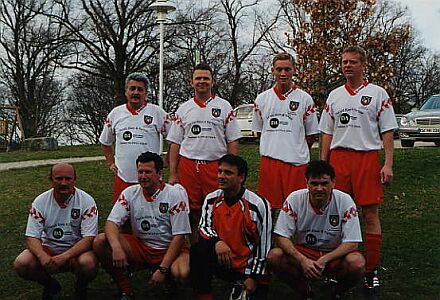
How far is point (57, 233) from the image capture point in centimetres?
486

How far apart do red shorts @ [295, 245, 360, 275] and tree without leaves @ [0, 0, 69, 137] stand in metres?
18.9

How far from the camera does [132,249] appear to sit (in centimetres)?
481

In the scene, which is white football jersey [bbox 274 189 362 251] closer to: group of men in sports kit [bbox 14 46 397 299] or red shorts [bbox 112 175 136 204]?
group of men in sports kit [bbox 14 46 397 299]

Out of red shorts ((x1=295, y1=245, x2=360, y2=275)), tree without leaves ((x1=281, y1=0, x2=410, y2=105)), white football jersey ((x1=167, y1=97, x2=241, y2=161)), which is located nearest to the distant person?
white football jersey ((x1=167, y1=97, x2=241, y2=161))

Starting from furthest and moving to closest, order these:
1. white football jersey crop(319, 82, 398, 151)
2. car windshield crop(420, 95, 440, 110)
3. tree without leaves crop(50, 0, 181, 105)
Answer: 1. tree without leaves crop(50, 0, 181, 105)
2. car windshield crop(420, 95, 440, 110)
3. white football jersey crop(319, 82, 398, 151)

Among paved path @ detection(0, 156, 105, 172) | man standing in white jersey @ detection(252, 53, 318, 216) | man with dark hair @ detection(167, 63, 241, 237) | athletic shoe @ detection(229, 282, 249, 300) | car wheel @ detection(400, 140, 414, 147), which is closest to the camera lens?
athletic shoe @ detection(229, 282, 249, 300)

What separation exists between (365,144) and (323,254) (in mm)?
1014

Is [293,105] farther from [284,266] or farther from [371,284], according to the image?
[371,284]

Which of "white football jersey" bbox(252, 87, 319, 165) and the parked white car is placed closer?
"white football jersey" bbox(252, 87, 319, 165)

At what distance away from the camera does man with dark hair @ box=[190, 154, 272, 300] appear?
14.6ft

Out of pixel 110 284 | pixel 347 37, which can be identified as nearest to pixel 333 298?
pixel 110 284

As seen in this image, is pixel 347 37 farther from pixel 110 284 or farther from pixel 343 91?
pixel 110 284

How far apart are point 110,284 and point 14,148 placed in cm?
1796

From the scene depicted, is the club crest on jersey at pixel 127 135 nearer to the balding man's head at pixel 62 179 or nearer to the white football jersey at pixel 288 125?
the balding man's head at pixel 62 179
